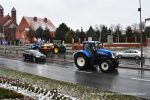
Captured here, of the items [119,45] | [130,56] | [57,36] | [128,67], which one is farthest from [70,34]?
[128,67]

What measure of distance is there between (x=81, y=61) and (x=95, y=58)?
1622 mm

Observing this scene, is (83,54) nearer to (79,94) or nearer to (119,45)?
(79,94)

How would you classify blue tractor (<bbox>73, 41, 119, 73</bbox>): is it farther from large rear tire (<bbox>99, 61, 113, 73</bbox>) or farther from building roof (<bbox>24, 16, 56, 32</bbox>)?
building roof (<bbox>24, 16, 56, 32</bbox>)

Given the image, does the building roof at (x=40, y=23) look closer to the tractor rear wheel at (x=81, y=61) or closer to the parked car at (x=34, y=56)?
the parked car at (x=34, y=56)

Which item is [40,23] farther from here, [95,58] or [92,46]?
[95,58]

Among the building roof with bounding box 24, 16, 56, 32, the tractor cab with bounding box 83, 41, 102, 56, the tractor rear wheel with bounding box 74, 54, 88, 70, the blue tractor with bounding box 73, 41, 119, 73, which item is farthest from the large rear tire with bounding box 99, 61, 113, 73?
Answer: the building roof with bounding box 24, 16, 56, 32

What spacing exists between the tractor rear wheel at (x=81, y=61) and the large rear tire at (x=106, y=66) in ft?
6.20

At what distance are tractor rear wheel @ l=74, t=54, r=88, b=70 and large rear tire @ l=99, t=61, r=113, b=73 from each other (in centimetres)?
189

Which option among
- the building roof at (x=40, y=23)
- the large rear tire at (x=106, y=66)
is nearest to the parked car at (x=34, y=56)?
the large rear tire at (x=106, y=66)

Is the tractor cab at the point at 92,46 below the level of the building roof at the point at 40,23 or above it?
below

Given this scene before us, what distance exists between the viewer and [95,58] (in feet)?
101

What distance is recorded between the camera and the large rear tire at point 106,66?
29447mm

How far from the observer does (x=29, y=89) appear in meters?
18.1

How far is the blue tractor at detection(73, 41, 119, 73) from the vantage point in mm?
29811
